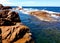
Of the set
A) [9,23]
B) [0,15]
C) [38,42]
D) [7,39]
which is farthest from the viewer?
[0,15]

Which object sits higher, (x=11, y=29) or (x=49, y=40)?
A: (x=11, y=29)

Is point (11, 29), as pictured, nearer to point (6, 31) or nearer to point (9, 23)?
point (6, 31)

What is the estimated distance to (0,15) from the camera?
3403 cm

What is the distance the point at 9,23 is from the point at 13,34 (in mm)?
5857

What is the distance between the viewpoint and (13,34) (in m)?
26.2

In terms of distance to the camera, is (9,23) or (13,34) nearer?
(13,34)

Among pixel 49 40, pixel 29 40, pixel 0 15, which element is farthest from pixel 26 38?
pixel 0 15

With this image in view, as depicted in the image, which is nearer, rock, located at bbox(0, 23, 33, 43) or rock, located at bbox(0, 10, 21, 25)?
rock, located at bbox(0, 23, 33, 43)

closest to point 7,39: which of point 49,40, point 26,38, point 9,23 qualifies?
point 26,38

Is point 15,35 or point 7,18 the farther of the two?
point 7,18

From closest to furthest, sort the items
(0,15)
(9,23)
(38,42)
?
(38,42), (9,23), (0,15)

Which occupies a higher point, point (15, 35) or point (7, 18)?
point (7, 18)

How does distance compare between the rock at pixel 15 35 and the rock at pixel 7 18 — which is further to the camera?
the rock at pixel 7 18

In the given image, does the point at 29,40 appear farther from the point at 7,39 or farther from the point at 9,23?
the point at 9,23
